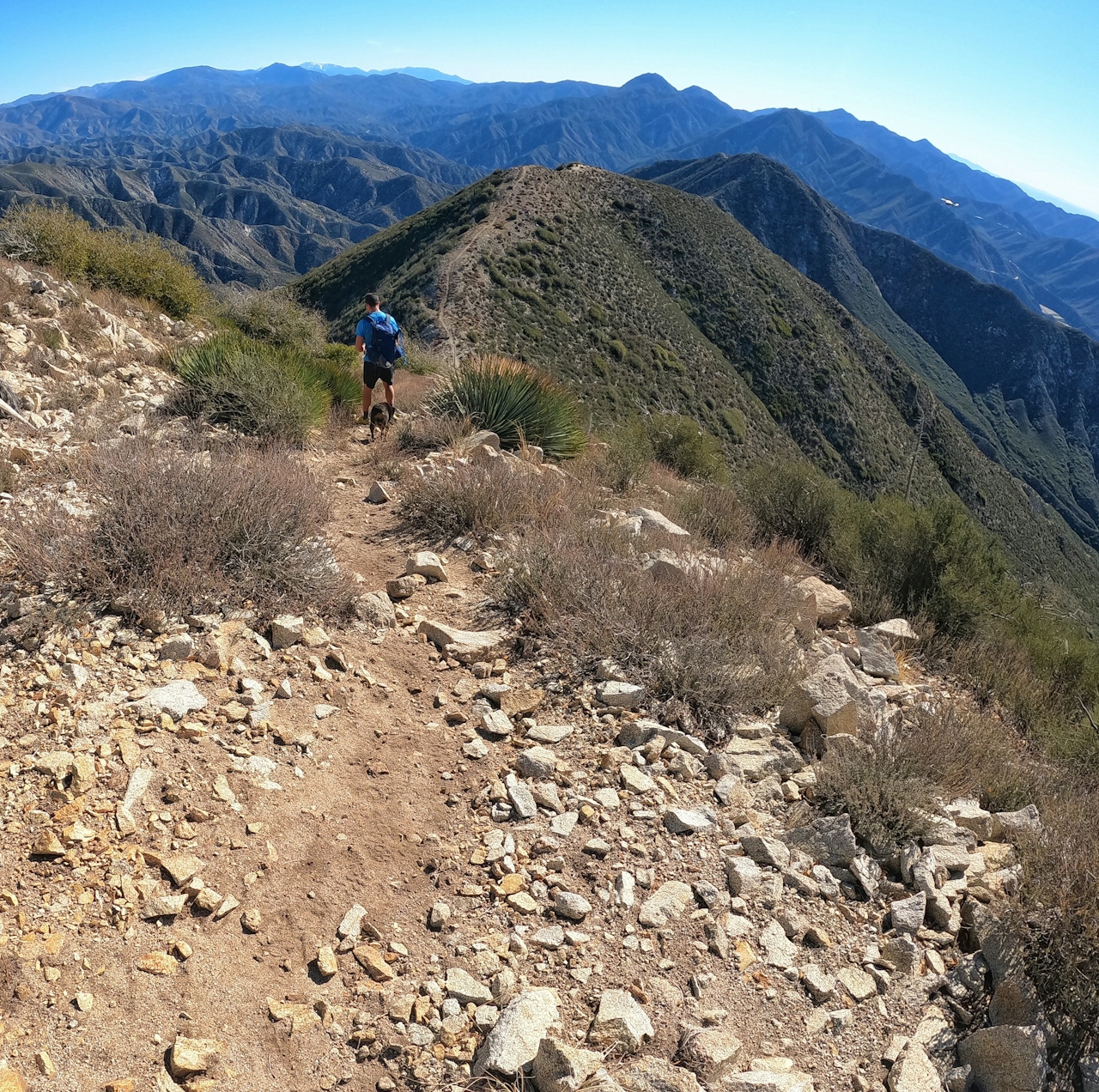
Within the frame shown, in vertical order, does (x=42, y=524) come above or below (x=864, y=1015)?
above

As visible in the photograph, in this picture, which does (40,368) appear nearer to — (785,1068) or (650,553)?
(650,553)

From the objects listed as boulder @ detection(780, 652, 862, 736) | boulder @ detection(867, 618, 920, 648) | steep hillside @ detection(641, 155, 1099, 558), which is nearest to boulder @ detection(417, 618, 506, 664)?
boulder @ detection(780, 652, 862, 736)

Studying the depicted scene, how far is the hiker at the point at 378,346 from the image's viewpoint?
898 centimetres

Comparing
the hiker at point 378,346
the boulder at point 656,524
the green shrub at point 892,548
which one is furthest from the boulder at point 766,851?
the hiker at point 378,346

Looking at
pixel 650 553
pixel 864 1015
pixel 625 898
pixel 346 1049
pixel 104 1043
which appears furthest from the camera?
pixel 650 553

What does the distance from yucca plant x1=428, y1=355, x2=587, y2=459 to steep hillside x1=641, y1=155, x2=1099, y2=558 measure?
13677cm

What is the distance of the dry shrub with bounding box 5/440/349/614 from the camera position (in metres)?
3.71

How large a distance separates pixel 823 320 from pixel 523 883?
2776 inches

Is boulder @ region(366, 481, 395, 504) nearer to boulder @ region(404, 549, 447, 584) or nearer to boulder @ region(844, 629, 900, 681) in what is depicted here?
boulder @ region(404, 549, 447, 584)

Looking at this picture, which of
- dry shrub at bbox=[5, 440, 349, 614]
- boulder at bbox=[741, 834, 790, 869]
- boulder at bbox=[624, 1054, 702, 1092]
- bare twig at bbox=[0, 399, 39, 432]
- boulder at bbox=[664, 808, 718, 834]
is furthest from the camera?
bare twig at bbox=[0, 399, 39, 432]

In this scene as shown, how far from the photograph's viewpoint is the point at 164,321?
11.6 meters

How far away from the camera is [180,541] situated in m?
3.93

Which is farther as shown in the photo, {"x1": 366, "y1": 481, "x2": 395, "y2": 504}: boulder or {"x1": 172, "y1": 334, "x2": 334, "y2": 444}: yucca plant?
{"x1": 172, "y1": 334, "x2": 334, "y2": 444}: yucca plant

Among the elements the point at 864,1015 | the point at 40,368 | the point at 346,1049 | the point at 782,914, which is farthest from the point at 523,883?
the point at 40,368
